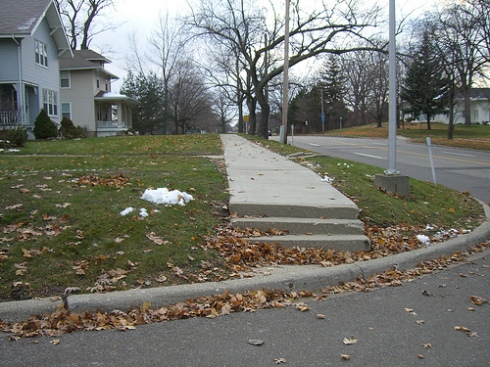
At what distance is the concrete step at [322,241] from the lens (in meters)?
6.17

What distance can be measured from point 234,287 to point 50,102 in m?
29.8

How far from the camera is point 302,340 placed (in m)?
3.88

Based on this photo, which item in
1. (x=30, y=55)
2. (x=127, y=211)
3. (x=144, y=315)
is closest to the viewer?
(x=144, y=315)

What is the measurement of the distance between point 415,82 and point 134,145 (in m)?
46.0

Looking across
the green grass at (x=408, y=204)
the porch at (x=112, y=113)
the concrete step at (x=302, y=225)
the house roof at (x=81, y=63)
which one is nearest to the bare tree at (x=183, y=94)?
the porch at (x=112, y=113)

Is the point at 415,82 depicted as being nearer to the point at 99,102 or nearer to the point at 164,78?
the point at 164,78

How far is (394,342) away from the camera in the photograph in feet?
12.7

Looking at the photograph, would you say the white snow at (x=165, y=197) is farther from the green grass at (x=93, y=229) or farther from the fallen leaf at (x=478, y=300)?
the fallen leaf at (x=478, y=300)

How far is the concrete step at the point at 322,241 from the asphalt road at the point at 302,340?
140 centimetres

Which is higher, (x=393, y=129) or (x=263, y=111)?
(x=263, y=111)

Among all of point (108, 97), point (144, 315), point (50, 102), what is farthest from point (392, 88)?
point (108, 97)

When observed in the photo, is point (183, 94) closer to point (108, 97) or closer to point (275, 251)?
point (108, 97)

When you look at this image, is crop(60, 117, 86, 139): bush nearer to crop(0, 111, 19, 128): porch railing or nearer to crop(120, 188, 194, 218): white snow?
crop(0, 111, 19, 128): porch railing

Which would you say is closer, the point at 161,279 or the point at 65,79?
the point at 161,279
